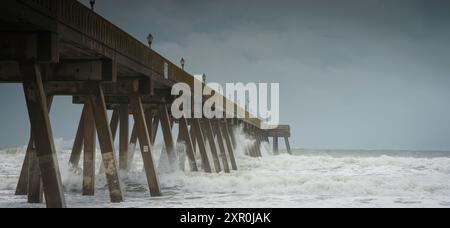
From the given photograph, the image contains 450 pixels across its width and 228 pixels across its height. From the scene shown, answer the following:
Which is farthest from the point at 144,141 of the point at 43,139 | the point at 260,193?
the point at 43,139

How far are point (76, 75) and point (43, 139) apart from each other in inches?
116

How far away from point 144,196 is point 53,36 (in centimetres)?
601

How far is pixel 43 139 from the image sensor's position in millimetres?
8156

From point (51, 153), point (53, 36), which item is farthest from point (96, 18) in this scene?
point (51, 153)

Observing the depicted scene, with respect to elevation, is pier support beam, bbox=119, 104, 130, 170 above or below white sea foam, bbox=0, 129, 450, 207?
above

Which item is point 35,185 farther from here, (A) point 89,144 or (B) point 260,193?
(B) point 260,193

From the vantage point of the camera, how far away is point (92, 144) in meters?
13.3

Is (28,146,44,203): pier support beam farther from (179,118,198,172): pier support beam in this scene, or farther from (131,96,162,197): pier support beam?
(179,118,198,172): pier support beam

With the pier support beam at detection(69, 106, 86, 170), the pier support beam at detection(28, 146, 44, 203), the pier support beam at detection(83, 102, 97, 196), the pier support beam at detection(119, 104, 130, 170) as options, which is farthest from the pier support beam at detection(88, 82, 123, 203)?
the pier support beam at detection(119, 104, 130, 170)

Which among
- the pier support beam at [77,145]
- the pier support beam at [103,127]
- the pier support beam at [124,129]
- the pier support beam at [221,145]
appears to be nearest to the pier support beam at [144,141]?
the pier support beam at [103,127]

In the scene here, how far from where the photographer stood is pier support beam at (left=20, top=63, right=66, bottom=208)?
815cm

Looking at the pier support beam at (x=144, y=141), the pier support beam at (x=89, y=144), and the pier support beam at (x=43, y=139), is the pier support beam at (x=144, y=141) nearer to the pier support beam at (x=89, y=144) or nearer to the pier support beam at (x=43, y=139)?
the pier support beam at (x=89, y=144)
